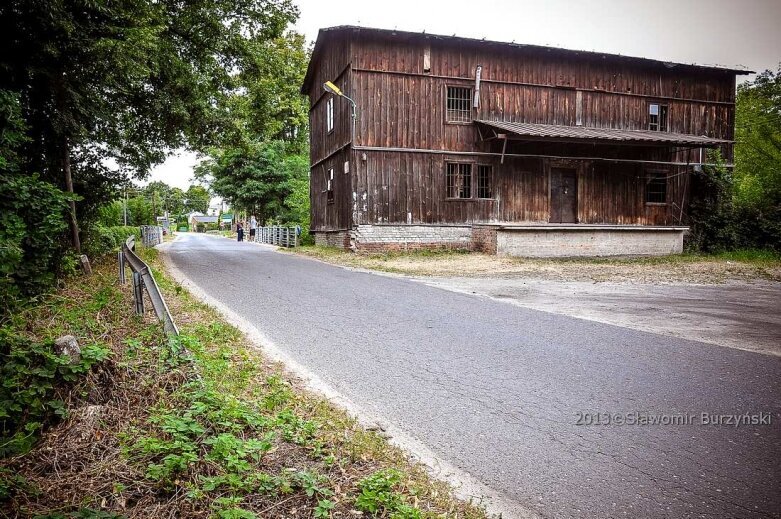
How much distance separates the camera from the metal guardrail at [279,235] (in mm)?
26047

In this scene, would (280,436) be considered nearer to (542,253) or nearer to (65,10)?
(65,10)

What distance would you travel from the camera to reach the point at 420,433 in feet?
10.8

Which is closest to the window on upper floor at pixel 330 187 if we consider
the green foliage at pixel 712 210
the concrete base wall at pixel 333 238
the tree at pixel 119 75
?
the concrete base wall at pixel 333 238

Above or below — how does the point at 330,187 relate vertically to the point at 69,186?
above

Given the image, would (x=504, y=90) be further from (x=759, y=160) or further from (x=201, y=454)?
(x=759, y=160)

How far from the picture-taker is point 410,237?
61.9ft

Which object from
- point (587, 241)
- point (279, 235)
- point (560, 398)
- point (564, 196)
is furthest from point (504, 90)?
point (560, 398)

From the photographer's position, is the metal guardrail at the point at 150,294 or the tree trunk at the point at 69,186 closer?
the metal guardrail at the point at 150,294

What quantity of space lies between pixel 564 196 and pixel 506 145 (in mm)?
3550

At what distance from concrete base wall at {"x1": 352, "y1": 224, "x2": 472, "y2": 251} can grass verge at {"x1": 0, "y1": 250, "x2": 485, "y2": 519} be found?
14.0 m

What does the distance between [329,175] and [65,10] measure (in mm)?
14675

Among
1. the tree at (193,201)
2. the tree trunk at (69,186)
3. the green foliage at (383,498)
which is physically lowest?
the green foliage at (383,498)

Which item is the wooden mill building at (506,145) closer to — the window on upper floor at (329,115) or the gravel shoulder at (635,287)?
the window on upper floor at (329,115)

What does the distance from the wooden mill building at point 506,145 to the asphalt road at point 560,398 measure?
457 inches
